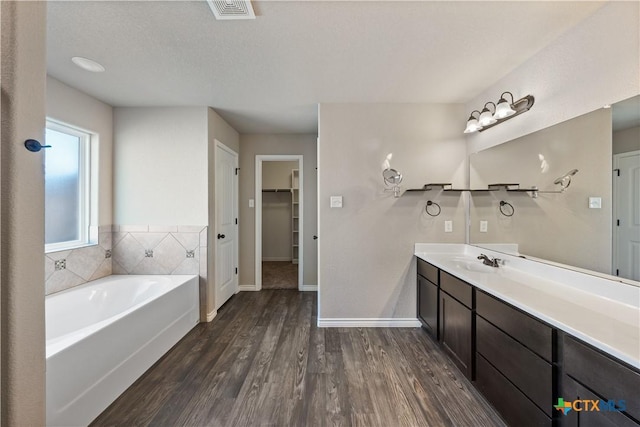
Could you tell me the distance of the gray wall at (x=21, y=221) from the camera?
627mm

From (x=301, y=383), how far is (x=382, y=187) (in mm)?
1965

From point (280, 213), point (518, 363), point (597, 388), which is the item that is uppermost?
point (280, 213)

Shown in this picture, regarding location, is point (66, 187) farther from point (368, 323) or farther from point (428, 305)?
point (428, 305)

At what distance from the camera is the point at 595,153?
1.52m

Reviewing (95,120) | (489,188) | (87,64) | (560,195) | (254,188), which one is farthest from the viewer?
(254,188)

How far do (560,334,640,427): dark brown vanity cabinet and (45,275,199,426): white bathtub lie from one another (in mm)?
2485

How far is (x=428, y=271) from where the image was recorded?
2.50 m

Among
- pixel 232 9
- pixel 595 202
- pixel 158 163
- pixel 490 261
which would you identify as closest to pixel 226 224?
pixel 158 163

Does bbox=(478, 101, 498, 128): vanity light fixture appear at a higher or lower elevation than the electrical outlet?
higher

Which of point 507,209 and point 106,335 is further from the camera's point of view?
point 507,209

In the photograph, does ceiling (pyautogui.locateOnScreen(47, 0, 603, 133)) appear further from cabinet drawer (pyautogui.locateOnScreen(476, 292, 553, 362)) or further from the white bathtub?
the white bathtub

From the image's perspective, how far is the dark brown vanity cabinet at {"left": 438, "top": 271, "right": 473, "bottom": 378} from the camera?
1.82 m

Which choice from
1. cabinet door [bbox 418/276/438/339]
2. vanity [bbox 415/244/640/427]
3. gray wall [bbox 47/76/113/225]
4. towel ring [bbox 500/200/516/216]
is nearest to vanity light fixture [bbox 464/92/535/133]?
towel ring [bbox 500/200/516/216]

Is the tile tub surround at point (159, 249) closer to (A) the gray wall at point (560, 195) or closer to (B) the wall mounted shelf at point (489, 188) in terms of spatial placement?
(B) the wall mounted shelf at point (489, 188)
